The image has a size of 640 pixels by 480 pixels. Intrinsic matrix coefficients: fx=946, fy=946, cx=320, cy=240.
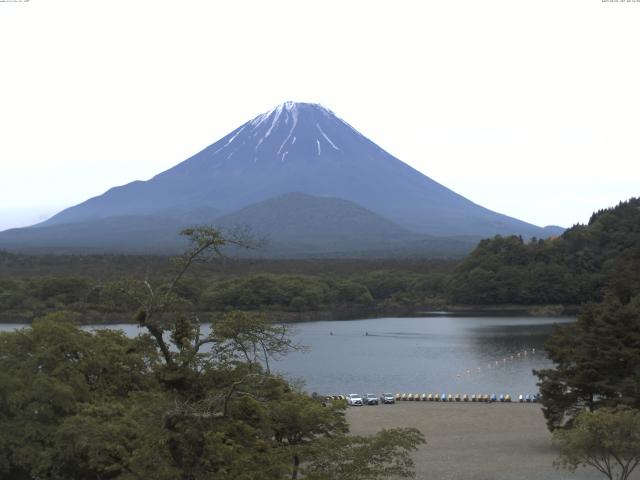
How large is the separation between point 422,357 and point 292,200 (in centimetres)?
11914

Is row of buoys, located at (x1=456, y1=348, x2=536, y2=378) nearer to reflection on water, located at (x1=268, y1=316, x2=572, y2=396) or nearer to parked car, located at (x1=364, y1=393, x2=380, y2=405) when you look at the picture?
reflection on water, located at (x1=268, y1=316, x2=572, y2=396)

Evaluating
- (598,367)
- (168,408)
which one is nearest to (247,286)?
(598,367)

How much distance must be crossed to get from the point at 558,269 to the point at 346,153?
130458mm

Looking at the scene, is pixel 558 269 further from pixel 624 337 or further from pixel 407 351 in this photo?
pixel 624 337

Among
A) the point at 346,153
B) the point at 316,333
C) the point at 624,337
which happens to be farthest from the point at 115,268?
the point at 346,153

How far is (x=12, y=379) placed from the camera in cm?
1362

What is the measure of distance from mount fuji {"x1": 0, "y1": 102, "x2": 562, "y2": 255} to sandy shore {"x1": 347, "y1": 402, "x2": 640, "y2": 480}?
366 ft

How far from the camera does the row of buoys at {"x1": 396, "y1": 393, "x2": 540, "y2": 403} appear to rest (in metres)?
27.1

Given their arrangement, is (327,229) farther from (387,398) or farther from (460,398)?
(387,398)

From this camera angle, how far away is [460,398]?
90.8 ft

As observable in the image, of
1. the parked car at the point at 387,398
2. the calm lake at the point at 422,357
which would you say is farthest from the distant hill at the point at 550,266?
the parked car at the point at 387,398

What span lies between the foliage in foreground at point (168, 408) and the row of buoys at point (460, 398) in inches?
481

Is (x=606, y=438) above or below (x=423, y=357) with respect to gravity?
above

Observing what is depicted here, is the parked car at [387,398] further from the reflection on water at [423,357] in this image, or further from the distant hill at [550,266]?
the distant hill at [550,266]
